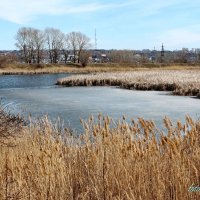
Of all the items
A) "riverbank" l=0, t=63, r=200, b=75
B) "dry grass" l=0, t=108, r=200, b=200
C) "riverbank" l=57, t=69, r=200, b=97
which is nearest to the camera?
"dry grass" l=0, t=108, r=200, b=200

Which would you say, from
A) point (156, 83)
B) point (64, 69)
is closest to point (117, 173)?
point (156, 83)

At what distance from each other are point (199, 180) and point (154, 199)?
0.51 meters

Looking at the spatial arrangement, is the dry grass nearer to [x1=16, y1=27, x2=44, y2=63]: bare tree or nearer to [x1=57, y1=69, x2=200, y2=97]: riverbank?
[x1=57, y1=69, x2=200, y2=97]: riverbank

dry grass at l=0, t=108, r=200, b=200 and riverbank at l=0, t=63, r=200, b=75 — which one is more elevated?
dry grass at l=0, t=108, r=200, b=200

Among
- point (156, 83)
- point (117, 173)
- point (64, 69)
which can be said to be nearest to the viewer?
point (117, 173)

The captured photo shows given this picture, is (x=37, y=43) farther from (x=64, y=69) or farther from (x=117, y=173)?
(x=117, y=173)

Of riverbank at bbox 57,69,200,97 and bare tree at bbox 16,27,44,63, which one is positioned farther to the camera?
bare tree at bbox 16,27,44,63

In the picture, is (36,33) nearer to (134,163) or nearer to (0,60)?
(0,60)

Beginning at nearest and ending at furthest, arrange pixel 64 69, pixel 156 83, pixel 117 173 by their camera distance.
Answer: pixel 117 173, pixel 156 83, pixel 64 69

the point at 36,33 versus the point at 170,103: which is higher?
the point at 36,33

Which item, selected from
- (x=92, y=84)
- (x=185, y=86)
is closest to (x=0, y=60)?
(x=92, y=84)

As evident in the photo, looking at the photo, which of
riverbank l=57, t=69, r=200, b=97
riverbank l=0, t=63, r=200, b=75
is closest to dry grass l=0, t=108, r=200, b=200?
riverbank l=57, t=69, r=200, b=97

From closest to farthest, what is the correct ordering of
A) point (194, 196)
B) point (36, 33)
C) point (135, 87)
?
point (194, 196)
point (135, 87)
point (36, 33)

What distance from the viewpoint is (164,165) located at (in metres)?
4.00
